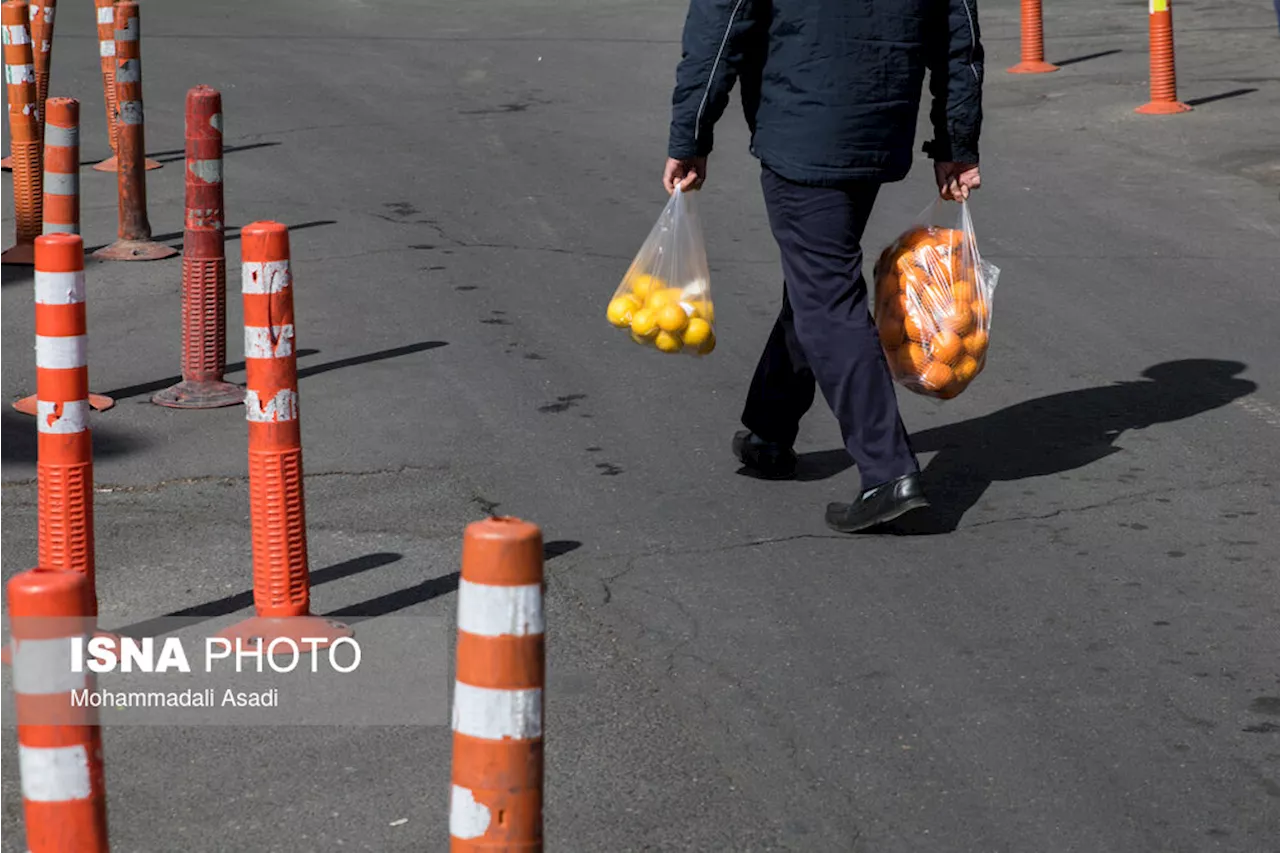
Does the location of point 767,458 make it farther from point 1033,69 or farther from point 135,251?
point 1033,69

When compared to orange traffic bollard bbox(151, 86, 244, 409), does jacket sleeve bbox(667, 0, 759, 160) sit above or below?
above

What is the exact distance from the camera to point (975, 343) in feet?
21.4

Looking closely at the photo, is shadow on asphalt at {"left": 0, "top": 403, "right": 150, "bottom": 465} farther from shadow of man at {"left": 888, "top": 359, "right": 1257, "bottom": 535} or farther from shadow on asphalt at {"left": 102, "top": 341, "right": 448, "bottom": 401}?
shadow of man at {"left": 888, "top": 359, "right": 1257, "bottom": 535}

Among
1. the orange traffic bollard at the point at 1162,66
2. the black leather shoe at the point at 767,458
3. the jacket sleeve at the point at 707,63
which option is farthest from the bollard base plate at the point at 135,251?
the orange traffic bollard at the point at 1162,66

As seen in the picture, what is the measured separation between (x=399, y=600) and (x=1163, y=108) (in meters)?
10.8

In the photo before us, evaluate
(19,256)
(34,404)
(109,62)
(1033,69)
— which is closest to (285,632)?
(34,404)

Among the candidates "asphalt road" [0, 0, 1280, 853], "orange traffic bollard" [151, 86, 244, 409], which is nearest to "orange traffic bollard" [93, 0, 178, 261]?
"asphalt road" [0, 0, 1280, 853]

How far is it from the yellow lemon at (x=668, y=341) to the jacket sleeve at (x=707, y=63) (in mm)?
623

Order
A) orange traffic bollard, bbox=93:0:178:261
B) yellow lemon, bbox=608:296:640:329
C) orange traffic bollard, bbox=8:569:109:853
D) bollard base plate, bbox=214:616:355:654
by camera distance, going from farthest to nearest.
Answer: orange traffic bollard, bbox=93:0:178:261
yellow lemon, bbox=608:296:640:329
bollard base plate, bbox=214:616:355:654
orange traffic bollard, bbox=8:569:109:853

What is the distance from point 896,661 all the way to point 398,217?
7196 millimetres

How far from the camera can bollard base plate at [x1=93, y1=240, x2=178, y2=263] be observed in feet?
35.8

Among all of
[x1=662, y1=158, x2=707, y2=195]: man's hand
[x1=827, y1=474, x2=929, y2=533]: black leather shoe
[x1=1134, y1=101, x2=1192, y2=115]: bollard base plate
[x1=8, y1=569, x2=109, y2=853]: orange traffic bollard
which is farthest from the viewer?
[x1=1134, y1=101, x2=1192, y2=115]: bollard base plate

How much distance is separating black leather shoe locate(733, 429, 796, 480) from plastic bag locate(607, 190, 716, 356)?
494 mm

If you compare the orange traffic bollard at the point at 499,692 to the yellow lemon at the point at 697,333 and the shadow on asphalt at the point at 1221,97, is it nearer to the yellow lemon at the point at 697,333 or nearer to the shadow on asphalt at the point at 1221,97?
the yellow lemon at the point at 697,333
